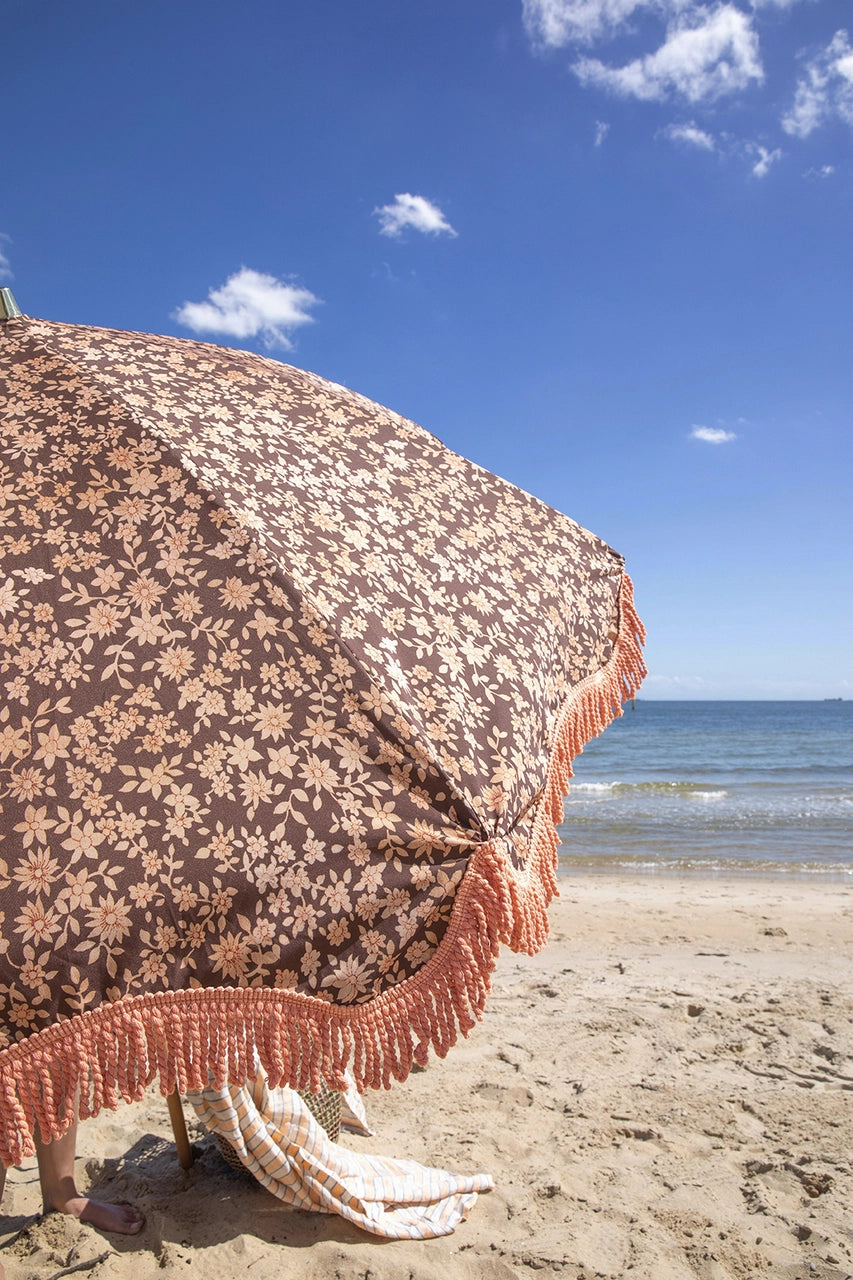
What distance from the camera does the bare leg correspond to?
262cm

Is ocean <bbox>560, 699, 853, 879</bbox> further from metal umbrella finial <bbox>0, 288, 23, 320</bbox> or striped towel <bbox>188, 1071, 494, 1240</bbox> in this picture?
metal umbrella finial <bbox>0, 288, 23, 320</bbox>

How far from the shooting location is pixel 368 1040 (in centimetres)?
130

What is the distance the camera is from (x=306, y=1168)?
2.70 meters

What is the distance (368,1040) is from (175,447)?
1139 millimetres

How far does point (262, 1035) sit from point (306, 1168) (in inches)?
70.2

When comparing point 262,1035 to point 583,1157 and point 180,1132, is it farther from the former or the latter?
point 583,1157

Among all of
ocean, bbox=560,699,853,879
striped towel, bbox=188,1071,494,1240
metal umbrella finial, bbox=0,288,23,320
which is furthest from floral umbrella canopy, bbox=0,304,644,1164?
ocean, bbox=560,699,853,879

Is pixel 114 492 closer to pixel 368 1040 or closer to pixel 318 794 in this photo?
pixel 318 794

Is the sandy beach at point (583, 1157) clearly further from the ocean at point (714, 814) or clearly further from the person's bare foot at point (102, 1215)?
the ocean at point (714, 814)

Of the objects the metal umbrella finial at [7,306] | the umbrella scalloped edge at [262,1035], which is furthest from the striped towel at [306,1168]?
the metal umbrella finial at [7,306]

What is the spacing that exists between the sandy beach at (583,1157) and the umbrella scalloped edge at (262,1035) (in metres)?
1.65

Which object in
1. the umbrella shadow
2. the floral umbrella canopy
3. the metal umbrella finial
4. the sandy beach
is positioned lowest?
the sandy beach

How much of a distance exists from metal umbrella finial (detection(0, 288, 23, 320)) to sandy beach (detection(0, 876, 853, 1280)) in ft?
8.53

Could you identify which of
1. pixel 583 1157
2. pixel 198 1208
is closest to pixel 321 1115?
pixel 198 1208
